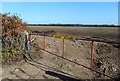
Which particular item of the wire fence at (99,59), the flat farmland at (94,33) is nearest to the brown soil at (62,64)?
the wire fence at (99,59)

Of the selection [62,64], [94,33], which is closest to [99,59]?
[62,64]

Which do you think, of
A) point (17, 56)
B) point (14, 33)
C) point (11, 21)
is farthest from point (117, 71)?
point (11, 21)

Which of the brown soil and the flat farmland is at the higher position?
the flat farmland

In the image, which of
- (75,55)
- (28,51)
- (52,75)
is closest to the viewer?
A: (52,75)

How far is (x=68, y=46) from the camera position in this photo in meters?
8.75

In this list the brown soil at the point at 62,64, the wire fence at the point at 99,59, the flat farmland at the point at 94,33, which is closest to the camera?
the brown soil at the point at 62,64

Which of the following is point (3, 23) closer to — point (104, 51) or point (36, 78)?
point (36, 78)

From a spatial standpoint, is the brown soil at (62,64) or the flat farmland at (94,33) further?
the flat farmland at (94,33)

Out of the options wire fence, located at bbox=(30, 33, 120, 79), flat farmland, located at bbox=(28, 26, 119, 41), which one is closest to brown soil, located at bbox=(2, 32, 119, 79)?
wire fence, located at bbox=(30, 33, 120, 79)

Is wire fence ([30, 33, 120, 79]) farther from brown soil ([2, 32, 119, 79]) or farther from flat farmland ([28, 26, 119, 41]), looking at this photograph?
flat farmland ([28, 26, 119, 41])

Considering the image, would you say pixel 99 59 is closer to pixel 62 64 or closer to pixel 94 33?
pixel 62 64

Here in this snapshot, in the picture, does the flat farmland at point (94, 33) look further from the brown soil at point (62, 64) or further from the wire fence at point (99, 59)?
the brown soil at point (62, 64)

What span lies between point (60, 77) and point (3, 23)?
14.3 ft

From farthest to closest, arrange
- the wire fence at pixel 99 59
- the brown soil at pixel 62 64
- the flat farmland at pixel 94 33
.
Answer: the flat farmland at pixel 94 33 < the wire fence at pixel 99 59 < the brown soil at pixel 62 64
